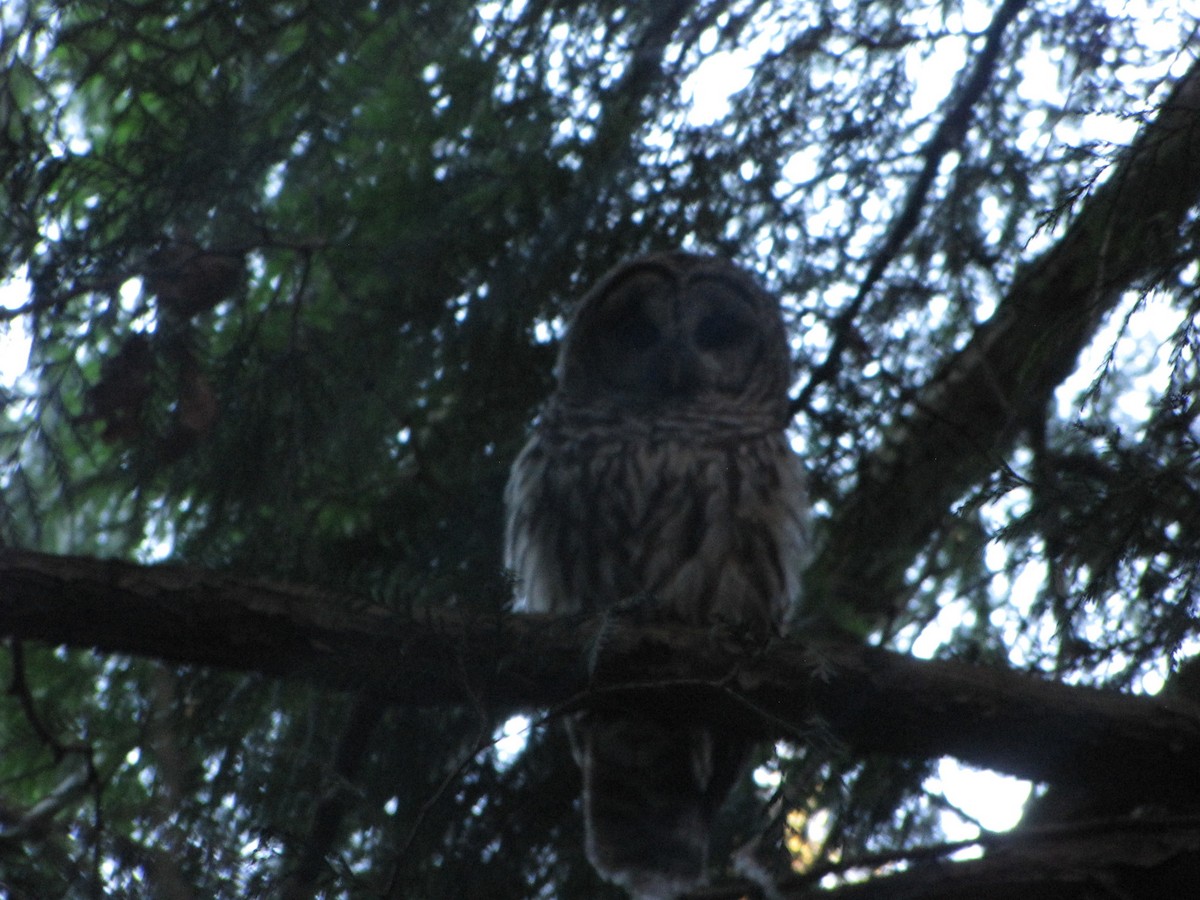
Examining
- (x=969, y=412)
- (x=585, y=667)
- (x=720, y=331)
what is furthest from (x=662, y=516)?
(x=585, y=667)

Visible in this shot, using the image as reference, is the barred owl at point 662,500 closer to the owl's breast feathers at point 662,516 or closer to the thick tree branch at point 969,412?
the owl's breast feathers at point 662,516

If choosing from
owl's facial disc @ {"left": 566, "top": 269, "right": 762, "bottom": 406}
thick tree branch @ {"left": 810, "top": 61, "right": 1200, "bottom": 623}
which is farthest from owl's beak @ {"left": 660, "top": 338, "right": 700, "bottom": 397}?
thick tree branch @ {"left": 810, "top": 61, "right": 1200, "bottom": 623}

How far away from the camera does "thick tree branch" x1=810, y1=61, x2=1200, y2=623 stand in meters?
2.92

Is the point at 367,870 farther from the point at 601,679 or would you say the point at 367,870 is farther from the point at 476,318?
the point at 476,318

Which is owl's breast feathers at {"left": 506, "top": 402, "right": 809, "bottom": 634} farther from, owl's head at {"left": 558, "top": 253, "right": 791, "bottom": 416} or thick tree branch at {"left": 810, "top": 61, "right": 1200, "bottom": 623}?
thick tree branch at {"left": 810, "top": 61, "right": 1200, "bottom": 623}

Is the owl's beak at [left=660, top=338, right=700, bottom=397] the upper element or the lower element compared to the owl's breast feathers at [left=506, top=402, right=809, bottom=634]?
upper

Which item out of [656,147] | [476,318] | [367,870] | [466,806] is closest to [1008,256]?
[656,147]

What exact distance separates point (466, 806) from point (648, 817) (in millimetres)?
504

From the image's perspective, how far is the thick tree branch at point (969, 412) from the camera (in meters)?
2.92

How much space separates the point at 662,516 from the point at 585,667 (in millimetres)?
1265

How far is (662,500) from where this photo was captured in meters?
3.96

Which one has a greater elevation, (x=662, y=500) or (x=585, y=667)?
(x=662, y=500)

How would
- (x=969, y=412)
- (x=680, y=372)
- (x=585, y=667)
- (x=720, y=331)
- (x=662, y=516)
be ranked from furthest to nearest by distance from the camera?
(x=720, y=331) < (x=969, y=412) < (x=680, y=372) < (x=662, y=516) < (x=585, y=667)

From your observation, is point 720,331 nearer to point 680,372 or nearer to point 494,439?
point 680,372
